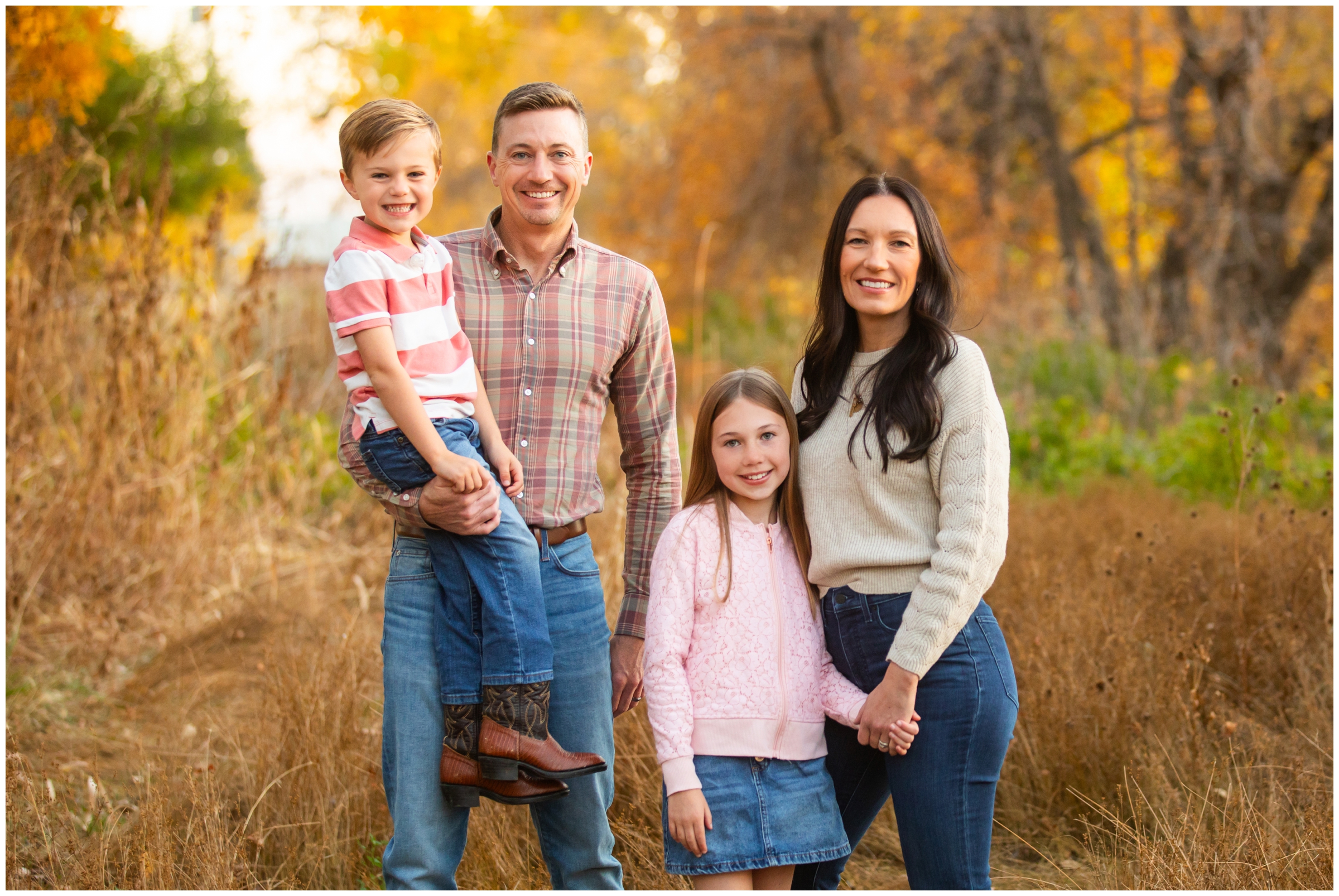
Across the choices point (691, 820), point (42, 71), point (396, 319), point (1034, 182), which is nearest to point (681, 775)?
point (691, 820)

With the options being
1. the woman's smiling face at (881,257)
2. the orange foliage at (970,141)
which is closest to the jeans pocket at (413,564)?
the woman's smiling face at (881,257)

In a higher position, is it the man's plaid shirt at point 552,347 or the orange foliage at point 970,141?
the orange foliage at point 970,141

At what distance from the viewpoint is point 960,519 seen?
2.20 meters

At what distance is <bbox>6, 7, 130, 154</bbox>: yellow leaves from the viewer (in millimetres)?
4684

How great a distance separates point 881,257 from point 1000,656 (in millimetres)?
882

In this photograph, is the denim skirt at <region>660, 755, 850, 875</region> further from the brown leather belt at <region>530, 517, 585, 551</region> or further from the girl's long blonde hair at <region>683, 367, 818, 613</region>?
the brown leather belt at <region>530, 517, 585, 551</region>

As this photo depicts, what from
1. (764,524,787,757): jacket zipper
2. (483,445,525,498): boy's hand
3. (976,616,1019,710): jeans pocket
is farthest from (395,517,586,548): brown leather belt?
(976,616,1019,710): jeans pocket

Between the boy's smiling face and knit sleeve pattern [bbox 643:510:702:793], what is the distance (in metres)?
0.87

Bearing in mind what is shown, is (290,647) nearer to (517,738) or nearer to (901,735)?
(517,738)

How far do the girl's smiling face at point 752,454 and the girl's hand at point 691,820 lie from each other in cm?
61

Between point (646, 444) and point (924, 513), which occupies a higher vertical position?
point (646, 444)

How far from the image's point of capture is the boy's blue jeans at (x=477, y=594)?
2.24 meters

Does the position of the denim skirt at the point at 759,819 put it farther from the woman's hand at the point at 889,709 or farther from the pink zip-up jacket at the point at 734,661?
the woman's hand at the point at 889,709

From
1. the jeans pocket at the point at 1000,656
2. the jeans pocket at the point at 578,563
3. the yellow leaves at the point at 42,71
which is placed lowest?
the jeans pocket at the point at 1000,656
